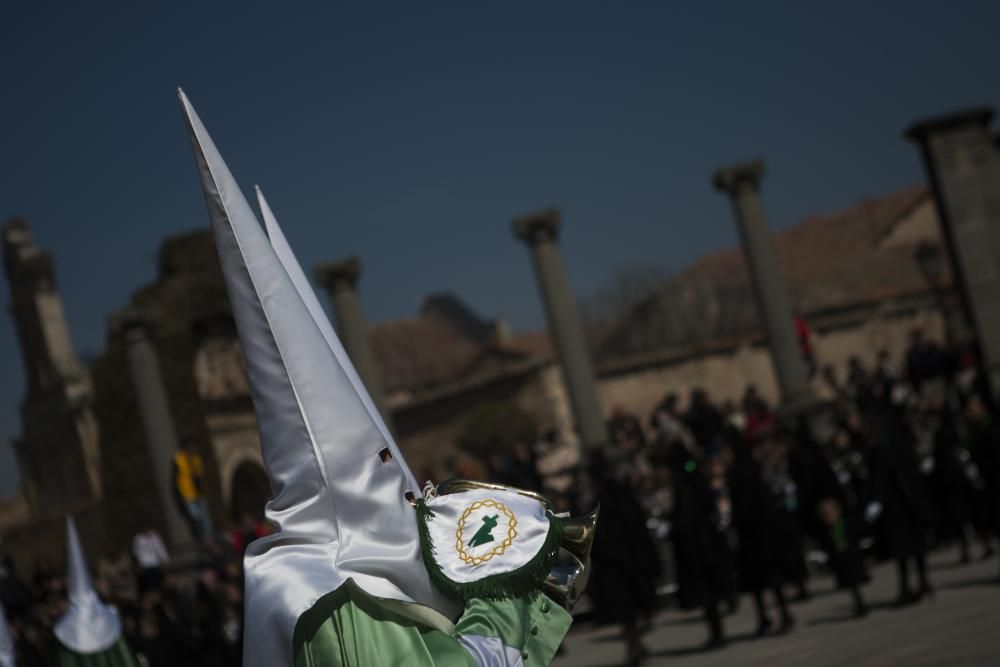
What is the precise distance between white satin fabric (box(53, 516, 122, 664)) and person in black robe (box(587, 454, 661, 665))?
4.51m

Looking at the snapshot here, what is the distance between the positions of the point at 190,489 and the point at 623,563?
9.26 metres

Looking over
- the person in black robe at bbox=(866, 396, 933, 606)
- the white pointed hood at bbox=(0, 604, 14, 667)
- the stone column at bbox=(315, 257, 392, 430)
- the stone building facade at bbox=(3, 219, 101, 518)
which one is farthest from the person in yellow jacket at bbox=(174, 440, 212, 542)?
the stone building facade at bbox=(3, 219, 101, 518)

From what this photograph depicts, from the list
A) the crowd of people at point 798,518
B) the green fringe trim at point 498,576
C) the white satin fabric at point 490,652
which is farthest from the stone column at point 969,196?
the white satin fabric at point 490,652

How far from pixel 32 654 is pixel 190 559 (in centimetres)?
590

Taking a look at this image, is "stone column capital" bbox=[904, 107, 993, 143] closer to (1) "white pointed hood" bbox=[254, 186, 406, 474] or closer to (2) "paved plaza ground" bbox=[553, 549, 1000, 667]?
(2) "paved plaza ground" bbox=[553, 549, 1000, 667]

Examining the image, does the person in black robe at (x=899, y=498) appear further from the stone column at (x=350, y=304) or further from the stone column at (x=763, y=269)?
the stone column at (x=350, y=304)

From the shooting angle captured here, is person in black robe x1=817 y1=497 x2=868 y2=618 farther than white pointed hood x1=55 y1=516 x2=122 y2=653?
Yes

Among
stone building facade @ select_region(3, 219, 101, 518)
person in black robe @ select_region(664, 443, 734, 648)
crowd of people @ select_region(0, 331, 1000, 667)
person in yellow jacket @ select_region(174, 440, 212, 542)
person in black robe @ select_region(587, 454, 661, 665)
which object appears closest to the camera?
person in black robe @ select_region(587, 454, 661, 665)

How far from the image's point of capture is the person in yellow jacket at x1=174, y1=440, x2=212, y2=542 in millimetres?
20500

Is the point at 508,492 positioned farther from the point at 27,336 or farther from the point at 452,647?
the point at 27,336

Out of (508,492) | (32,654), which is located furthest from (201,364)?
(508,492)

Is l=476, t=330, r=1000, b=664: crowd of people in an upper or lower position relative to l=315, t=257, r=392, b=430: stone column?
lower

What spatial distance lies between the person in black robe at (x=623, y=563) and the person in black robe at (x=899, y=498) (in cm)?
235

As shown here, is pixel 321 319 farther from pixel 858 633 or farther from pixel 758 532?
pixel 758 532
